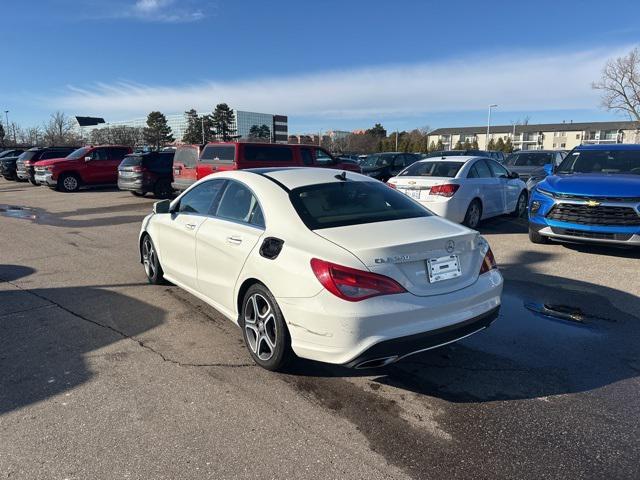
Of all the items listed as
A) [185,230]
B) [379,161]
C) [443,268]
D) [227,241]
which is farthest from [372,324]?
[379,161]

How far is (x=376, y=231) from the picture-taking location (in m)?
3.54

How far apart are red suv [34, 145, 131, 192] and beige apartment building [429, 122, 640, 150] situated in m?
91.6

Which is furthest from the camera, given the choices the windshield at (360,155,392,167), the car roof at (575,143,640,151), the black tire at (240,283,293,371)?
the windshield at (360,155,392,167)

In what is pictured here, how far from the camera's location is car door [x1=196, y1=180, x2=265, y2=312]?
3938 mm

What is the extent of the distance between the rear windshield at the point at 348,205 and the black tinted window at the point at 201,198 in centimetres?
110

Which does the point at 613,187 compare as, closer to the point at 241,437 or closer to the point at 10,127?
the point at 241,437

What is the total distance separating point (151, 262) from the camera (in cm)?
603

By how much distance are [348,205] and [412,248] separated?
940 millimetres

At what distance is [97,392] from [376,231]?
2.35m

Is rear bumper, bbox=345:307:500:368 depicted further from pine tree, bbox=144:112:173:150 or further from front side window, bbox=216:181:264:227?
pine tree, bbox=144:112:173:150

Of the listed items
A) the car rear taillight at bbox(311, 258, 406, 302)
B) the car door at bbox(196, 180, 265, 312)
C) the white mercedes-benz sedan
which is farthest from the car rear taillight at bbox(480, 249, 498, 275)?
the car door at bbox(196, 180, 265, 312)

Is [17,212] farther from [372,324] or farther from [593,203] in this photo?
[593,203]

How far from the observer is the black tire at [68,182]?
65.6 feet

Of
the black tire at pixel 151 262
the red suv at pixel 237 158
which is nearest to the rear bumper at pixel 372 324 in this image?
the black tire at pixel 151 262
